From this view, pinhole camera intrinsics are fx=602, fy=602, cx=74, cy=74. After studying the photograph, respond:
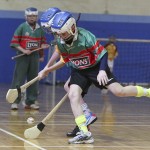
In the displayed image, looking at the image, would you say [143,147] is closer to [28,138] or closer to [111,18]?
[28,138]

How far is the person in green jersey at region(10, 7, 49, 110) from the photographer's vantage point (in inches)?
431

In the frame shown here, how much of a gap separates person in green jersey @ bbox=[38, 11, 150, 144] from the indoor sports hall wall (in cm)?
1146

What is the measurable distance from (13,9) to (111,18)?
3169 mm

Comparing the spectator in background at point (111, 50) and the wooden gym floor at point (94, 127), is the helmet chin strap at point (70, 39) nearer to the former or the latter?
the wooden gym floor at point (94, 127)

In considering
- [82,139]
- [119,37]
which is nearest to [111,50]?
[119,37]

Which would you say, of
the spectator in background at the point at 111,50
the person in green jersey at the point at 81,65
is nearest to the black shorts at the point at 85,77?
the person in green jersey at the point at 81,65

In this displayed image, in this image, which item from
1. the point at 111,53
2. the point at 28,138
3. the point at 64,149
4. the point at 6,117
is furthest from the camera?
the point at 111,53

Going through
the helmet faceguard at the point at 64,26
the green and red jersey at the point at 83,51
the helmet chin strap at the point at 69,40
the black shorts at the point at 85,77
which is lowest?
the black shorts at the point at 85,77

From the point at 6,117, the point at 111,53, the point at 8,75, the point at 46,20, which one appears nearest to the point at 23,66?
the point at 6,117

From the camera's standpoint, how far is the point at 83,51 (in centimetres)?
699

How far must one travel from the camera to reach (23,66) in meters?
11.0

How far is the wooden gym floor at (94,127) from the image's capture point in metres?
6.61

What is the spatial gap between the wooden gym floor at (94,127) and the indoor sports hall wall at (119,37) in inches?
229

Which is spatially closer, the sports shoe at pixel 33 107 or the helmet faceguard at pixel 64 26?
the helmet faceguard at pixel 64 26
